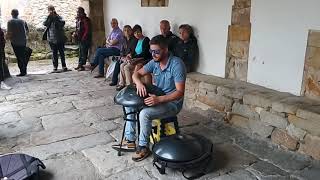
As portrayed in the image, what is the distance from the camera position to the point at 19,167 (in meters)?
2.28

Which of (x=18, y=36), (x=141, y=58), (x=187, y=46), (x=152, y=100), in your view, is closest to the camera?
(x=152, y=100)

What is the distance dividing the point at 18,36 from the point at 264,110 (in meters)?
4.83

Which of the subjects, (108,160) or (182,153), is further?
(108,160)

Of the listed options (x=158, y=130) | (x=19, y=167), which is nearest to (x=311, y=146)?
(x=158, y=130)

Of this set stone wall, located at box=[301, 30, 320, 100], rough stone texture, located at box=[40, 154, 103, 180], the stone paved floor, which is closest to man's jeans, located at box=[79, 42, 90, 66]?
the stone paved floor

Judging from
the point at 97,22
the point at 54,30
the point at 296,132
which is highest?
the point at 97,22

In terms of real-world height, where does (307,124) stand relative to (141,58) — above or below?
below

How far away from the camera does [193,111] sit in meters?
4.00

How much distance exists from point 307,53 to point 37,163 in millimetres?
2459

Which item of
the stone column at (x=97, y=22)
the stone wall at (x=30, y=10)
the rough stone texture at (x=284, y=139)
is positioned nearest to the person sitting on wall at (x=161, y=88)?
the rough stone texture at (x=284, y=139)

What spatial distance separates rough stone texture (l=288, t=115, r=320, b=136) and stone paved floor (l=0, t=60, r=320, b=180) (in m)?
0.25

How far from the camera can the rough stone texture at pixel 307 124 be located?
2.60m

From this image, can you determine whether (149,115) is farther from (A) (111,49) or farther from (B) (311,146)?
(A) (111,49)

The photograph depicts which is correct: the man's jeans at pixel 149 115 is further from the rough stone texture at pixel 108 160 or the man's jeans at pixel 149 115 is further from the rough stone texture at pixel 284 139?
the rough stone texture at pixel 284 139
